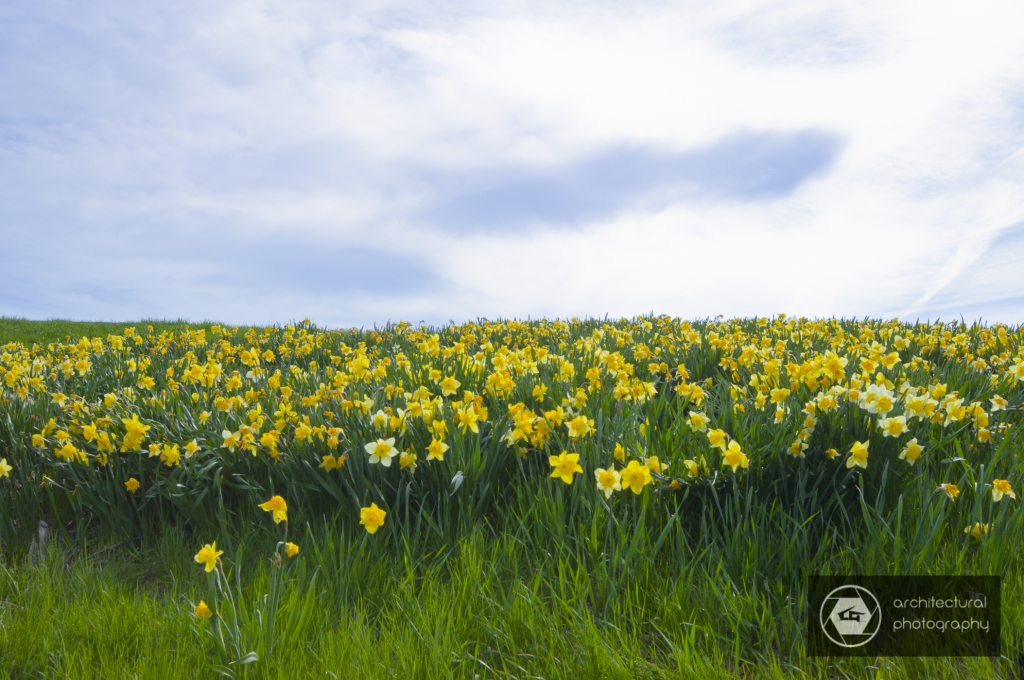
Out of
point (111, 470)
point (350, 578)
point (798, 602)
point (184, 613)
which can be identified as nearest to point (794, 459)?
point (798, 602)

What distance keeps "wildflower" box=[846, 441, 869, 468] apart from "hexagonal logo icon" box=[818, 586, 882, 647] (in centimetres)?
60

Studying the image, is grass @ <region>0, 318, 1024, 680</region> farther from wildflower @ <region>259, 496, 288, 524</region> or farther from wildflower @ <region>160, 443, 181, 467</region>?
wildflower @ <region>259, 496, 288, 524</region>

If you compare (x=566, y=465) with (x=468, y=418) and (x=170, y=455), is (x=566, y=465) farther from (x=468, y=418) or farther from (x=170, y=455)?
(x=170, y=455)

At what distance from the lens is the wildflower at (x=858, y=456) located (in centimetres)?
268

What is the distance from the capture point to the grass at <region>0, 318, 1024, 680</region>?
83.2 inches

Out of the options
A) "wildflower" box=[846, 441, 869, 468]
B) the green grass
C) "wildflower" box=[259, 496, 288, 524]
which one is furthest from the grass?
"wildflower" box=[259, 496, 288, 524]

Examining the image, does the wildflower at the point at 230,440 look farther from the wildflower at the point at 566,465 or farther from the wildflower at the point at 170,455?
the wildflower at the point at 566,465

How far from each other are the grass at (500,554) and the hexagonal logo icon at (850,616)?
86 millimetres

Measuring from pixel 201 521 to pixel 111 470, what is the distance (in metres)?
0.84

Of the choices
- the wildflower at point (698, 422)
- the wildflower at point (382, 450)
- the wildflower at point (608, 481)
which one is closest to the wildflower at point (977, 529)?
the wildflower at point (698, 422)

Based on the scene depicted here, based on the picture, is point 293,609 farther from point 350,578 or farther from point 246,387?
point 246,387

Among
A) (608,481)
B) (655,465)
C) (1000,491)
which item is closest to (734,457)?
(655,465)

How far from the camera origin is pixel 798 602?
88.7 inches

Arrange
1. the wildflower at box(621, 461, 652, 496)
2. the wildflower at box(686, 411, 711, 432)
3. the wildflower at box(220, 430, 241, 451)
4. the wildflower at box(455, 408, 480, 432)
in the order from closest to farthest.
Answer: the wildflower at box(621, 461, 652, 496), the wildflower at box(686, 411, 711, 432), the wildflower at box(455, 408, 480, 432), the wildflower at box(220, 430, 241, 451)
